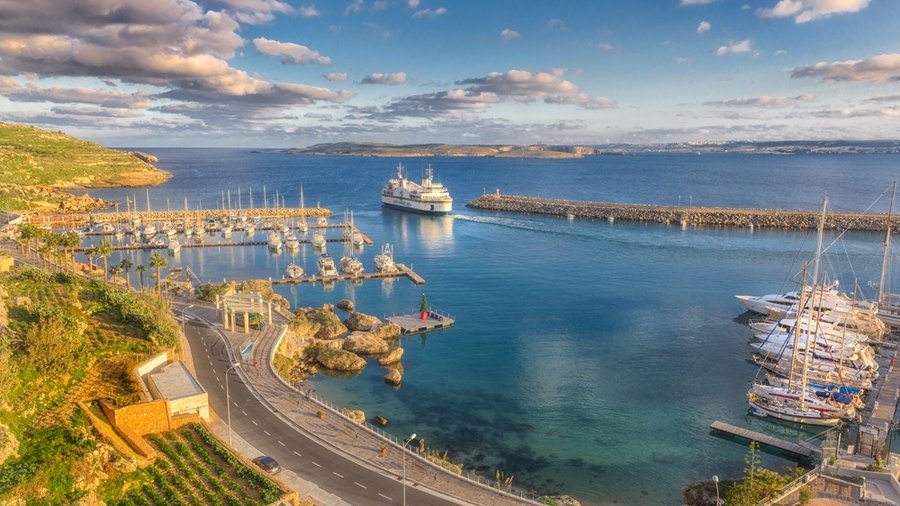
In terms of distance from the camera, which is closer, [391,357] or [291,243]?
[391,357]

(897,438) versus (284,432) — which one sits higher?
(284,432)

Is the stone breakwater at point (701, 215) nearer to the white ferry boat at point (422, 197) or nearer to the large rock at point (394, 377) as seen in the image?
the white ferry boat at point (422, 197)

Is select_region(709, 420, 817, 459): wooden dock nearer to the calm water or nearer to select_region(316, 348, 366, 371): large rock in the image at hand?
the calm water

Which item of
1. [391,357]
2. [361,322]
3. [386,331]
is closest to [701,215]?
[386,331]

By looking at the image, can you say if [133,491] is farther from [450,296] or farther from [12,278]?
[450,296]

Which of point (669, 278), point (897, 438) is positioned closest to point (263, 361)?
point (897, 438)

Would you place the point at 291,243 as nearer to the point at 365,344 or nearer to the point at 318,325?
the point at 318,325

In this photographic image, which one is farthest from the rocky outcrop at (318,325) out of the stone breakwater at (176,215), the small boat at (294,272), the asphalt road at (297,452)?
the stone breakwater at (176,215)
